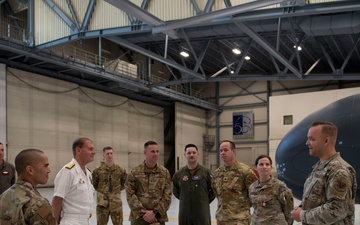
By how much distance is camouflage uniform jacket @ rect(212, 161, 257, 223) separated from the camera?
17.6 feet

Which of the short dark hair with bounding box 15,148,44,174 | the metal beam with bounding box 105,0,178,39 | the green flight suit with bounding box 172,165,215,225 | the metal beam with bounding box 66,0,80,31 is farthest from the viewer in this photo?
the metal beam with bounding box 66,0,80,31

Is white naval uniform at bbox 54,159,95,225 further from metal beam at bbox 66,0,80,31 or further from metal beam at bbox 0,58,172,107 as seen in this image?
metal beam at bbox 0,58,172,107

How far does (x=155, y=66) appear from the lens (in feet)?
100

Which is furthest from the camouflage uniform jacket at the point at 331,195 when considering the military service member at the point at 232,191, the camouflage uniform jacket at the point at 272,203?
the military service member at the point at 232,191

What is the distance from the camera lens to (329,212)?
3131mm

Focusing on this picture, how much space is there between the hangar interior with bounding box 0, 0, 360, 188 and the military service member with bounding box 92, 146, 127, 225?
19.9 feet

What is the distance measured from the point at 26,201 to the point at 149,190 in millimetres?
2883

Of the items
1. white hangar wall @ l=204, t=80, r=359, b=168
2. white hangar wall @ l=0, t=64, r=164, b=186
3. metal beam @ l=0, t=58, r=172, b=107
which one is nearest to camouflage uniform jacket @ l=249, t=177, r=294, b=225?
white hangar wall @ l=0, t=64, r=164, b=186

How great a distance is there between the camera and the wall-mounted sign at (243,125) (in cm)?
3231

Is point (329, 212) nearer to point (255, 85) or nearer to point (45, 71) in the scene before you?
point (45, 71)

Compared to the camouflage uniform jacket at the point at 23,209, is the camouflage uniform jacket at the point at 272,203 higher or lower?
lower

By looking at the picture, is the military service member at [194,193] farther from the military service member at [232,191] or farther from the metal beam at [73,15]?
the metal beam at [73,15]

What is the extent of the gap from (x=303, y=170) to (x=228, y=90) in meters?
27.2

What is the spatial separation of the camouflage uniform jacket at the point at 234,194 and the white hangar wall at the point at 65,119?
16504mm
